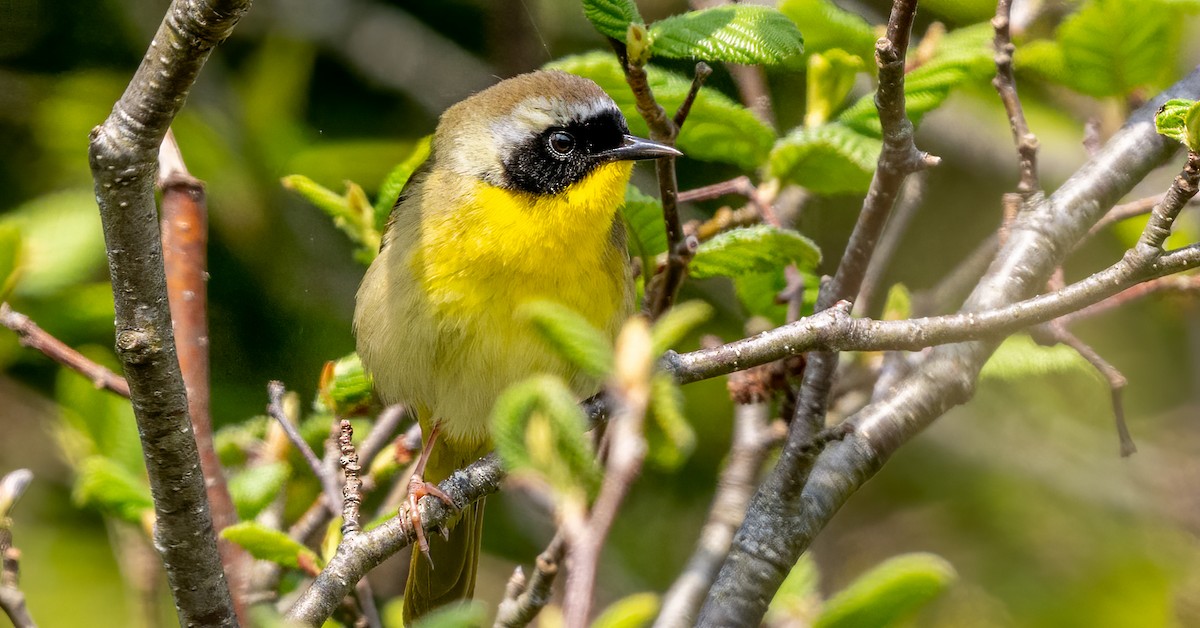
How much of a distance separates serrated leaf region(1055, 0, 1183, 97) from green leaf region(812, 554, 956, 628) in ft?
4.97

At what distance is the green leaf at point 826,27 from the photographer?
2.93 metres

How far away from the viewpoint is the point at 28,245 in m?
3.06

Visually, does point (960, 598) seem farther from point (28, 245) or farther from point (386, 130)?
point (28, 245)

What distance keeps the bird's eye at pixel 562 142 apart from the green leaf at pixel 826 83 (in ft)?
Result: 2.00

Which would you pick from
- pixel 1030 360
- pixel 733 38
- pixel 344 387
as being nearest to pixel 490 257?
pixel 344 387

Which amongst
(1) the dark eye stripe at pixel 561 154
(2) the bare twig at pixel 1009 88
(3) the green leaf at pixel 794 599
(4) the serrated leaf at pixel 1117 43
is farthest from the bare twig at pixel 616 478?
(4) the serrated leaf at pixel 1117 43

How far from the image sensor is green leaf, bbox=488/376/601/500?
130 cm

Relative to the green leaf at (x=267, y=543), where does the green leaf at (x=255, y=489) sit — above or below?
above

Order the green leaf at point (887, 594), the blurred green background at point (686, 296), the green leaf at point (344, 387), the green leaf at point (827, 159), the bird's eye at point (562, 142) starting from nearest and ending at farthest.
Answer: the green leaf at point (887, 594)
the green leaf at point (827, 159)
the green leaf at point (344, 387)
the bird's eye at point (562, 142)
the blurred green background at point (686, 296)

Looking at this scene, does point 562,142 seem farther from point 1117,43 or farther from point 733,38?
point 1117,43

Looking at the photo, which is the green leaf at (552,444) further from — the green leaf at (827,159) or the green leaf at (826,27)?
the green leaf at (826,27)

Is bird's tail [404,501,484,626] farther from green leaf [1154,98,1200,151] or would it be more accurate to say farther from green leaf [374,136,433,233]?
green leaf [1154,98,1200,151]

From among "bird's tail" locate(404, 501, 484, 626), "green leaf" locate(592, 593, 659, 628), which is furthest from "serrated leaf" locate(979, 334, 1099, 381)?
"green leaf" locate(592, 593, 659, 628)

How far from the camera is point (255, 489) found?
2.78 metres
